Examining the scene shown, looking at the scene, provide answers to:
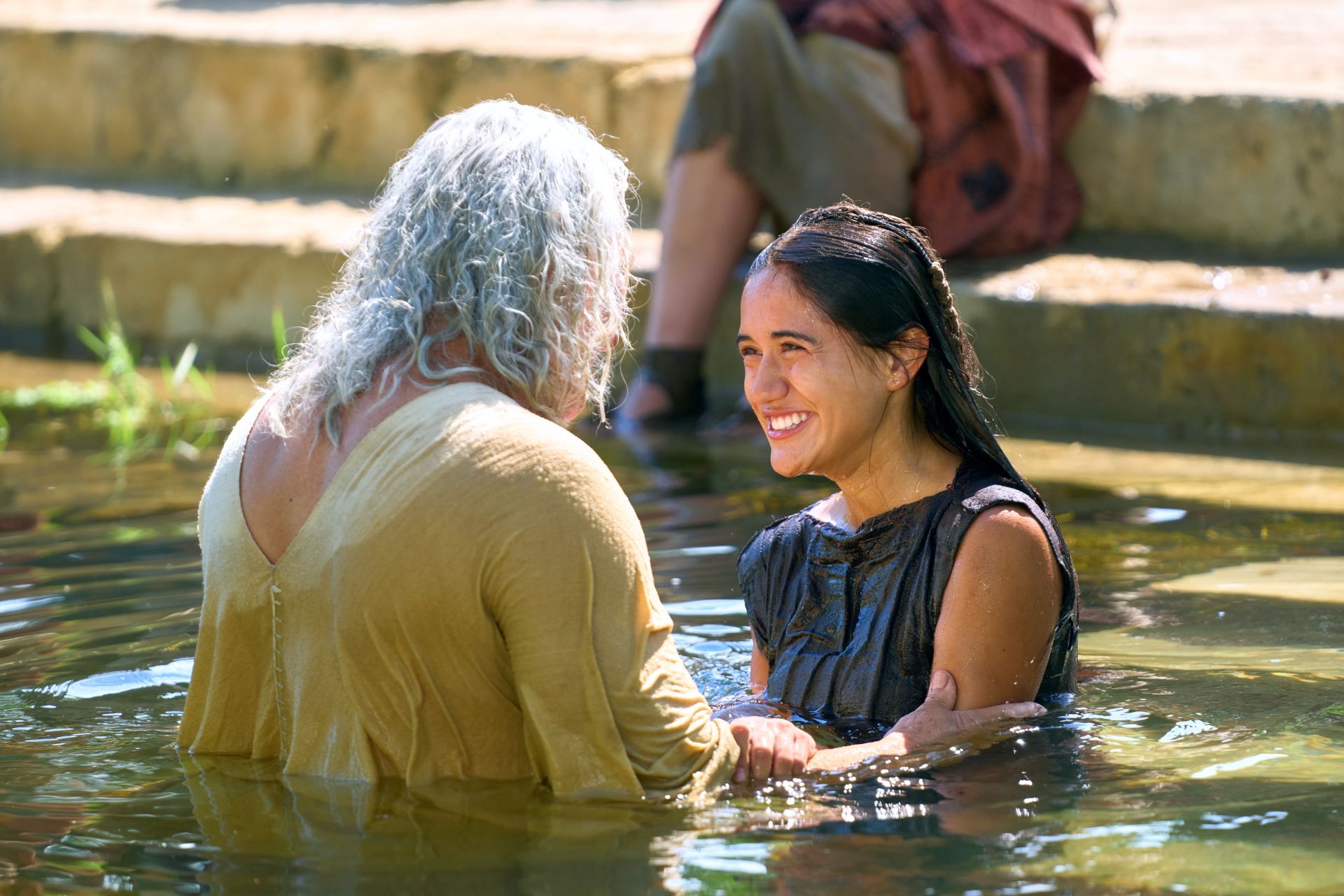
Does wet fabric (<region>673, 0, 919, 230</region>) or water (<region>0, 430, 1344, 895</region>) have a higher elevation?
wet fabric (<region>673, 0, 919, 230</region>)

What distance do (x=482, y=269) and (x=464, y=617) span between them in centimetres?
57

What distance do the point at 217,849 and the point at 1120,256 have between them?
5.47 meters

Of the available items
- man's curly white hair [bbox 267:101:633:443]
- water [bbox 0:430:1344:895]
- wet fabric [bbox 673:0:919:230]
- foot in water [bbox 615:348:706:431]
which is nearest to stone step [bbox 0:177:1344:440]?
foot in water [bbox 615:348:706:431]

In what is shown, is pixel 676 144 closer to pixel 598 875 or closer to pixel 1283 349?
pixel 1283 349

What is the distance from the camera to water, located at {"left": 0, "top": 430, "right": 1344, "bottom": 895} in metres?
2.89

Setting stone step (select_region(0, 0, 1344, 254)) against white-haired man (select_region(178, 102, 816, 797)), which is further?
stone step (select_region(0, 0, 1344, 254))

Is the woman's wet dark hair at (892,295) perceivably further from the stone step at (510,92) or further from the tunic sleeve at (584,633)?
the stone step at (510,92)

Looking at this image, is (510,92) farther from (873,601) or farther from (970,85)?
(873,601)

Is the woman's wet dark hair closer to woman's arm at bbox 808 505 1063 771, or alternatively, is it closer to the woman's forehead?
the woman's forehead

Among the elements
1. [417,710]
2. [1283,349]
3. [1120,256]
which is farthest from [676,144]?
[417,710]

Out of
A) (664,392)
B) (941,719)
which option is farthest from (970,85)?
(941,719)

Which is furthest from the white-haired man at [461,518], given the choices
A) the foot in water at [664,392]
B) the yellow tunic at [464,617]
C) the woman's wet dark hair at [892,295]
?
the foot in water at [664,392]

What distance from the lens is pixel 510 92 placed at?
888cm

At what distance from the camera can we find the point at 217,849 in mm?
3041
